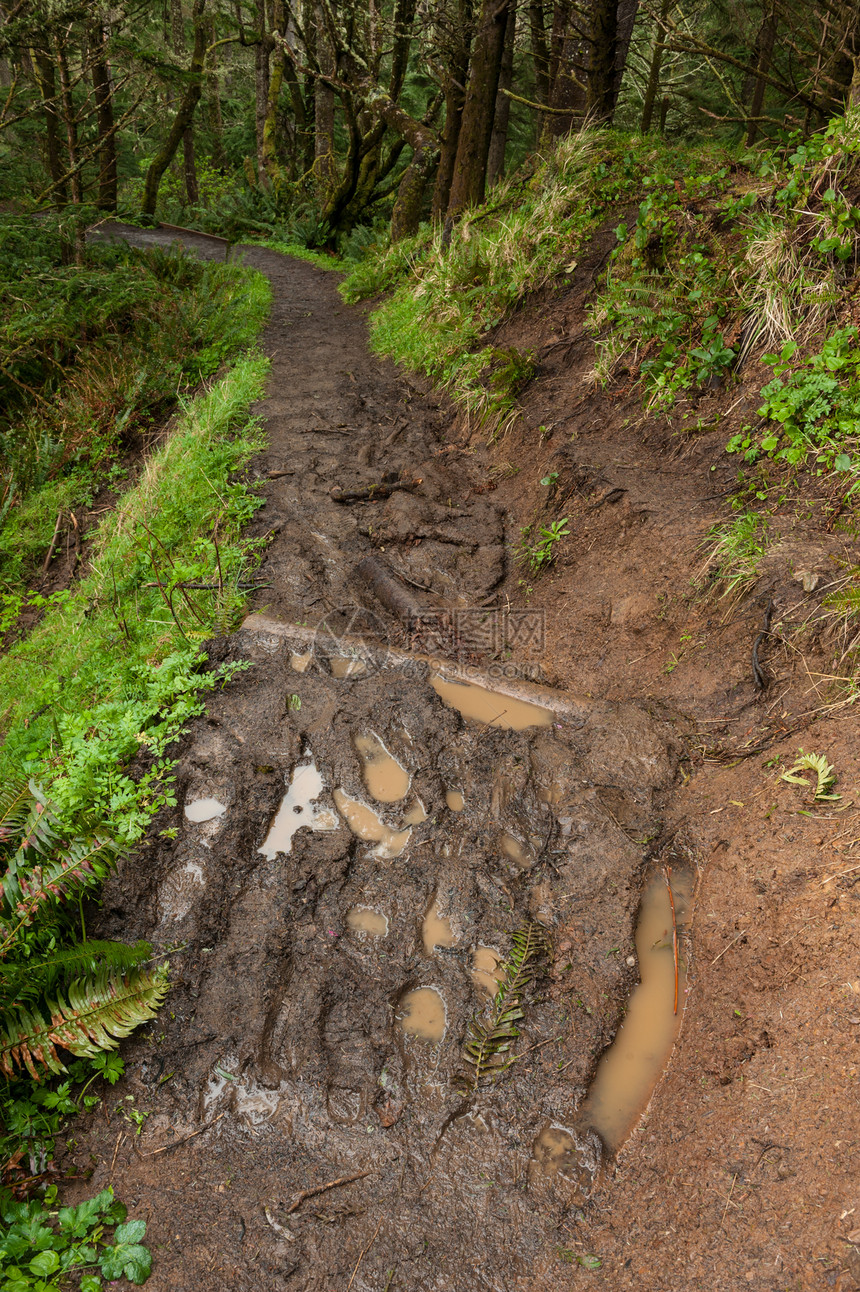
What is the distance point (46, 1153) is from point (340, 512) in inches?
156

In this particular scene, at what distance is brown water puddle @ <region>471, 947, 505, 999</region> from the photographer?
245 cm

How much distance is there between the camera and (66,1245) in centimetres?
182

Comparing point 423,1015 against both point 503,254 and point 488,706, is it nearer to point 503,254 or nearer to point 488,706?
point 488,706

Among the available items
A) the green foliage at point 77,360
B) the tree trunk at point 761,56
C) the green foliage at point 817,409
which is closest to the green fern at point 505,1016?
the green foliage at point 817,409

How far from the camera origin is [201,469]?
548 centimetres

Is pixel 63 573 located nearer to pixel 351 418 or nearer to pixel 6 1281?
pixel 351 418

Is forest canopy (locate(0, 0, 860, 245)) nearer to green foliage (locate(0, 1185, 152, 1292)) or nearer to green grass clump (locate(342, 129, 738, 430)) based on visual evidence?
green grass clump (locate(342, 129, 738, 430))

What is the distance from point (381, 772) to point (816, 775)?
1892mm

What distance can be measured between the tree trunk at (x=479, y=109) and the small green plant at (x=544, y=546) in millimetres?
6314

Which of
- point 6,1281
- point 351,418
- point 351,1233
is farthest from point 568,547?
point 6,1281

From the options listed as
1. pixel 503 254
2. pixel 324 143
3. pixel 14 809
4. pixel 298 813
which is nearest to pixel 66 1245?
pixel 14 809

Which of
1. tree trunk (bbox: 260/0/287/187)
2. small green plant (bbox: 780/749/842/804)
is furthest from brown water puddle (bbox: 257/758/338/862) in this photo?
tree trunk (bbox: 260/0/287/187)

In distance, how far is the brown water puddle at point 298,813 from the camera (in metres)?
2.93

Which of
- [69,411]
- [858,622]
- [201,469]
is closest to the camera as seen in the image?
[858,622]
